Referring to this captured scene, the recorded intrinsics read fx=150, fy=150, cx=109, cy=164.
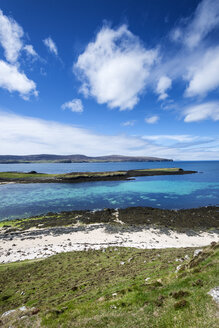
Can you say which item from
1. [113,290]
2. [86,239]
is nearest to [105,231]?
[86,239]

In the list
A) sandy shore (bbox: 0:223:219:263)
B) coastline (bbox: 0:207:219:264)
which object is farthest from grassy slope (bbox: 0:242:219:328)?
coastline (bbox: 0:207:219:264)

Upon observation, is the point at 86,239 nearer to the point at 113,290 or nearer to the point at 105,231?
the point at 105,231

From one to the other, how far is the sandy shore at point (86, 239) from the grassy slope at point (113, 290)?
456 cm

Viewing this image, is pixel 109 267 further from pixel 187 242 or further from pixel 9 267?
pixel 187 242

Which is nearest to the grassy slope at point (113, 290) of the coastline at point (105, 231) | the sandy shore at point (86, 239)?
the sandy shore at point (86, 239)

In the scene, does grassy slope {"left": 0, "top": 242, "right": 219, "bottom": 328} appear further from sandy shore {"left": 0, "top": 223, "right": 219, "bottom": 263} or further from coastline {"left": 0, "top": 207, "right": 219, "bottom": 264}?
coastline {"left": 0, "top": 207, "right": 219, "bottom": 264}

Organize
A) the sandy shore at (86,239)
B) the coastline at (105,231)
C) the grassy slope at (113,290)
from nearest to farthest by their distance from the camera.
→ the grassy slope at (113,290) → the sandy shore at (86,239) → the coastline at (105,231)

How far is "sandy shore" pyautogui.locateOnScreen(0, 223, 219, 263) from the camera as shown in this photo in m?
23.8

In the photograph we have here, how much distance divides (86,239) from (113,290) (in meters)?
17.7

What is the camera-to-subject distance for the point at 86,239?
28.5m

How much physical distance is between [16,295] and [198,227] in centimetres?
3564

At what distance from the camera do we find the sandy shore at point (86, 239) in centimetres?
2378

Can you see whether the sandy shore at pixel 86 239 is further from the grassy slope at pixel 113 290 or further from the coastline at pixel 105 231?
the grassy slope at pixel 113 290

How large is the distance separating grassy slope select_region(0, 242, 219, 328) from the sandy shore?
4560mm
